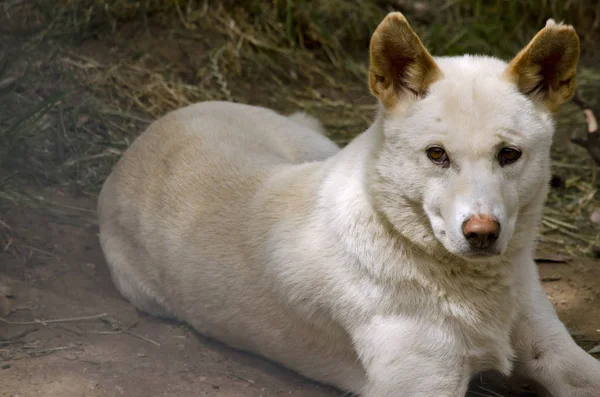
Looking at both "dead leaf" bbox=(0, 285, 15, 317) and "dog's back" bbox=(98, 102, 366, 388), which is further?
"dead leaf" bbox=(0, 285, 15, 317)

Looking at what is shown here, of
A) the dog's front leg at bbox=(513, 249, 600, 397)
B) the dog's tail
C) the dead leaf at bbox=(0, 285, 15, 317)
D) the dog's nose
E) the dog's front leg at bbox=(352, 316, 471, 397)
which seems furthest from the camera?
the dog's tail

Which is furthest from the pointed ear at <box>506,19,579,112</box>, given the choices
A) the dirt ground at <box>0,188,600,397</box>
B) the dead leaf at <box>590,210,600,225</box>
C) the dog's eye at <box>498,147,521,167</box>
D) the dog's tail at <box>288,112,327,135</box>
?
the dead leaf at <box>590,210,600,225</box>

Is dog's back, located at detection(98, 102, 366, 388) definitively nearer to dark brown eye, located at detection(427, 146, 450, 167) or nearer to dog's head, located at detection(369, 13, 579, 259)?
dog's head, located at detection(369, 13, 579, 259)

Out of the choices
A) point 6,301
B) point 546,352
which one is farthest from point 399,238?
point 6,301

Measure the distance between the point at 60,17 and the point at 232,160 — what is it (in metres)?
2.69

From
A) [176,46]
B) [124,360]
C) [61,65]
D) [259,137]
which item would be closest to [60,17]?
[61,65]

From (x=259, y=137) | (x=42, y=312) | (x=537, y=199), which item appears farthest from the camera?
(x=259, y=137)

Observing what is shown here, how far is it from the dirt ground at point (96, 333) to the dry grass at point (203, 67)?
270 mm

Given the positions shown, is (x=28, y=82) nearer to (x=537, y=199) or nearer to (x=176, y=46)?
(x=176, y=46)

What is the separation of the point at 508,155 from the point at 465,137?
6.9 inches

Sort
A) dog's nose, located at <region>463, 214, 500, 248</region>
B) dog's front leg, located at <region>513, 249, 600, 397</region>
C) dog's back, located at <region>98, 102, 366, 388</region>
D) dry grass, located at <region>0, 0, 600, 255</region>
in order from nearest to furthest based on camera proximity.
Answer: dog's nose, located at <region>463, 214, 500, 248</region> < dog's front leg, located at <region>513, 249, 600, 397</region> < dog's back, located at <region>98, 102, 366, 388</region> < dry grass, located at <region>0, 0, 600, 255</region>

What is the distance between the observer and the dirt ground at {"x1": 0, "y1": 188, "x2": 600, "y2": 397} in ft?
11.7

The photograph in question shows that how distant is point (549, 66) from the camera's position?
125 inches

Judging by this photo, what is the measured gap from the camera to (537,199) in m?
3.26
